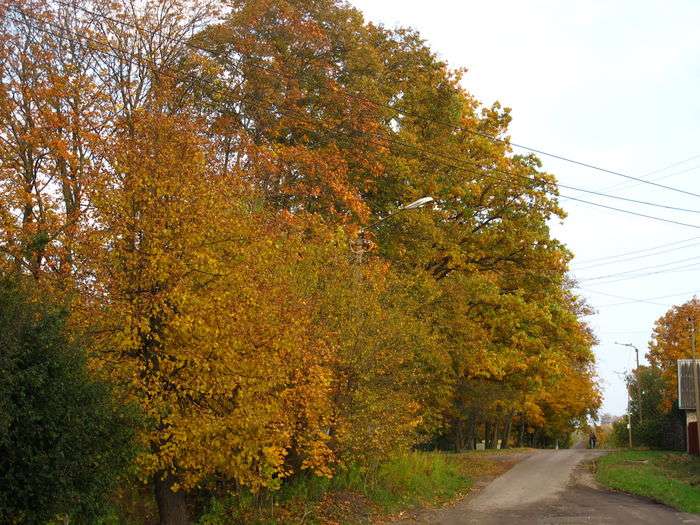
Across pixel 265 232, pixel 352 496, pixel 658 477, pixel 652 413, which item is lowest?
pixel 352 496

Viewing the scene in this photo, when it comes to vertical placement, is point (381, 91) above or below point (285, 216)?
above

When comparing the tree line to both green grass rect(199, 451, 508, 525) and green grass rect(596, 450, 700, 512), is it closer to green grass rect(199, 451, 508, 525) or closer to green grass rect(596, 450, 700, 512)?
green grass rect(199, 451, 508, 525)

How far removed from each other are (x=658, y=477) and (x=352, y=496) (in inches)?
484

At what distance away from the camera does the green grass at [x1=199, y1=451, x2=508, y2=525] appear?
14.4 meters

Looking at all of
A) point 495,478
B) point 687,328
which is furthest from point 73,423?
point 687,328

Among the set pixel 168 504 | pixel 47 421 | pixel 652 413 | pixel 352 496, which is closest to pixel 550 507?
pixel 352 496

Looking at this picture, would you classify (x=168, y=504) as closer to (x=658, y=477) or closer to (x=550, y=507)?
(x=550, y=507)

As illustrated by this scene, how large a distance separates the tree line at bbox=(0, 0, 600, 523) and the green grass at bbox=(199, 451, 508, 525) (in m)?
0.67

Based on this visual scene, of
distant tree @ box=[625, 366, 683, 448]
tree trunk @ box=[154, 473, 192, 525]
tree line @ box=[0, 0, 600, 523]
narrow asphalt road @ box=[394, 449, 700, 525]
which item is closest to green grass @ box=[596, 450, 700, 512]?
narrow asphalt road @ box=[394, 449, 700, 525]

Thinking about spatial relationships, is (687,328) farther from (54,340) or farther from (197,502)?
(54,340)

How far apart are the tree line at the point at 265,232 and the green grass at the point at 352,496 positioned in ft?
2.20

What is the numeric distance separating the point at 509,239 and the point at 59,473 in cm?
1935

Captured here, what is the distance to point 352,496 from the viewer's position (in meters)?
16.6

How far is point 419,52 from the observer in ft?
85.6
